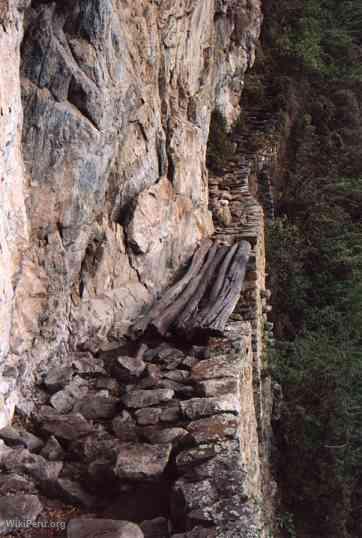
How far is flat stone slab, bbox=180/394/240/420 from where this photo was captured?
3555mm

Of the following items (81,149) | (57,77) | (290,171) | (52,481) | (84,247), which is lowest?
(52,481)

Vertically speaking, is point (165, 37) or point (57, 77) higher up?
point (165, 37)

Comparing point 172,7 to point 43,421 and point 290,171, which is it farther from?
point 290,171

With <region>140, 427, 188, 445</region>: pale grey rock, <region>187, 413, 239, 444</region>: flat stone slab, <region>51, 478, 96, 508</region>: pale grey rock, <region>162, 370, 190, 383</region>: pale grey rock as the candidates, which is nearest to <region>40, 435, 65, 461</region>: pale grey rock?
<region>51, 478, 96, 508</region>: pale grey rock

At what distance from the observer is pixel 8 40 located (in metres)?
3.51

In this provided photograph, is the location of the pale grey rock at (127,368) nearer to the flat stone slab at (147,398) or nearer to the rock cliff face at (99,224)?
the rock cliff face at (99,224)

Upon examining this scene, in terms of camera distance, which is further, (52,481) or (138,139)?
(138,139)

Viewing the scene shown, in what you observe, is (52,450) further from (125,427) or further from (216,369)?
(216,369)

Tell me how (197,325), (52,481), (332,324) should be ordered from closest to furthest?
1. (52,481)
2. (197,325)
3. (332,324)

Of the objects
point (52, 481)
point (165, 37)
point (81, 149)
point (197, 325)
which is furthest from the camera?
point (165, 37)

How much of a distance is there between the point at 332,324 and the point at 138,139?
15.5 feet

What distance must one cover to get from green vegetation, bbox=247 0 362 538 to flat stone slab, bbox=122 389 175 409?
10.2 feet

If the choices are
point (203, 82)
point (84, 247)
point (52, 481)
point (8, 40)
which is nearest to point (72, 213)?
point (84, 247)

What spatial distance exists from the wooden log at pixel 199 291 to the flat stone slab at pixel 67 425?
4.81 ft
